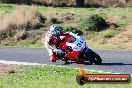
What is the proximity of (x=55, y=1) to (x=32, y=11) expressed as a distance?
15585mm

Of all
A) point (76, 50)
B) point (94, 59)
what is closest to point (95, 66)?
point (94, 59)

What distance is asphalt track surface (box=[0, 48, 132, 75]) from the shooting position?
18625 millimetres

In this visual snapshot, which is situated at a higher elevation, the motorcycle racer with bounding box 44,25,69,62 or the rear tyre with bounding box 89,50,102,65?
the motorcycle racer with bounding box 44,25,69,62

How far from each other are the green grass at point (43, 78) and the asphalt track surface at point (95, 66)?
4.65 feet

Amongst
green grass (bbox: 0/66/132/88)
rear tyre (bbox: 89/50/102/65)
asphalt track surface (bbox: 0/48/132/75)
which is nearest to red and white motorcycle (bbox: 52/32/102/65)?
rear tyre (bbox: 89/50/102/65)

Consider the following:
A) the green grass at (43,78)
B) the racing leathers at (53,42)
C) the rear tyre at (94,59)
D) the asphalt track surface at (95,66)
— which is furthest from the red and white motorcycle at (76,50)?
the green grass at (43,78)

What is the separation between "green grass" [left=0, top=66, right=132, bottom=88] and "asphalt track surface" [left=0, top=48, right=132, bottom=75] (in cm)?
142

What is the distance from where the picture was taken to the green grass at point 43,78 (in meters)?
14.3

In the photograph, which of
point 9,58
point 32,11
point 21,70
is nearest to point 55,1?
point 32,11

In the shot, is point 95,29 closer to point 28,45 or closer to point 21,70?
point 28,45

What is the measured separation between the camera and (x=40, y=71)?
58.6 ft

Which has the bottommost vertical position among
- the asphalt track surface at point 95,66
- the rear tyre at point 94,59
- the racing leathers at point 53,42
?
the asphalt track surface at point 95,66

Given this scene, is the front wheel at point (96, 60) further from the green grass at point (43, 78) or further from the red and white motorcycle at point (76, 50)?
the green grass at point (43, 78)

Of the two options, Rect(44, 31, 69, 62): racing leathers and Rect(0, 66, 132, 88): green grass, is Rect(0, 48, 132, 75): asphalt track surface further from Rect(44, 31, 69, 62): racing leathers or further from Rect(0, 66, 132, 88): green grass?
Rect(0, 66, 132, 88): green grass
